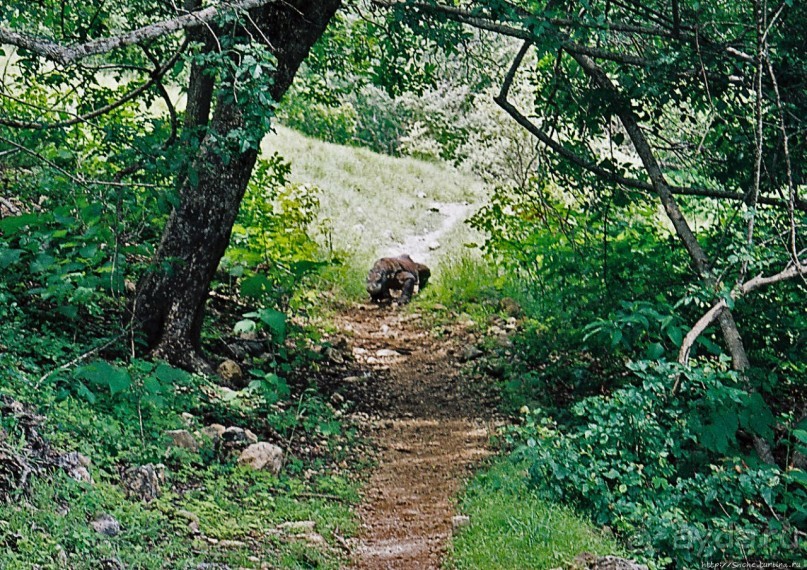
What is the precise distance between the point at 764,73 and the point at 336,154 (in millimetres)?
15890

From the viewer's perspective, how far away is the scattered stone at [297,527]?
15.3 feet

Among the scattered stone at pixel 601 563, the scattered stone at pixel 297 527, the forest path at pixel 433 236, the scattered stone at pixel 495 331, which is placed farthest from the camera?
the forest path at pixel 433 236

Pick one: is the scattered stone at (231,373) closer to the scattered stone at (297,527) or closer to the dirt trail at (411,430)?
the dirt trail at (411,430)

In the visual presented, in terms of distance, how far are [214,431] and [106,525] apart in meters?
1.77

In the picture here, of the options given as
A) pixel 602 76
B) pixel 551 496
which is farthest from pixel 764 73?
pixel 551 496

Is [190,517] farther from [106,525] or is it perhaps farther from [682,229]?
[682,229]

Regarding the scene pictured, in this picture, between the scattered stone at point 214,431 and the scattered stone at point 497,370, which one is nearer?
the scattered stone at point 214,431

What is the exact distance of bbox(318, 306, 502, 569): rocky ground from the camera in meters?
4.96

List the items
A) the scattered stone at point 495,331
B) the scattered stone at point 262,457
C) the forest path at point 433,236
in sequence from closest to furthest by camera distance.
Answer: the scattered stone at point 262,457 < the scattered stone at point 495,331 < the forest path at point 433,236

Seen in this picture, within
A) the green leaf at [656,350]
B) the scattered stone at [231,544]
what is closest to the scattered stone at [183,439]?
the scattered stone at [231,544]

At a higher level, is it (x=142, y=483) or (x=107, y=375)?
(x=107, y=375)

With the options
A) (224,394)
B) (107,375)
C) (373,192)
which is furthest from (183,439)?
(373,192)

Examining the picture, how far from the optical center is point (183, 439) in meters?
5.21

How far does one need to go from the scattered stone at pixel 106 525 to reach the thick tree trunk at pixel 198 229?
107 inches
